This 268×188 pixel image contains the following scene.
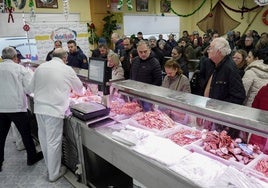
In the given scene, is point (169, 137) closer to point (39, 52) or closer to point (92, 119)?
point (92, 119)

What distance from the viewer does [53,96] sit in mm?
Result: 2654

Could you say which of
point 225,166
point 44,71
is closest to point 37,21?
point 44,71

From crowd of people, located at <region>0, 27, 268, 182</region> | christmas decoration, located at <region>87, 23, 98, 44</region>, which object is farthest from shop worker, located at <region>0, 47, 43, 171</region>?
christmas decoration, located at <region>87, 23, 98, 44</region>

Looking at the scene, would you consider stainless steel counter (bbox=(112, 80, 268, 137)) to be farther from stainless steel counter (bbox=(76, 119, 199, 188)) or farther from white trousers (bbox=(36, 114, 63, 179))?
white trousers (bbox=(36, 114, 63, 179))

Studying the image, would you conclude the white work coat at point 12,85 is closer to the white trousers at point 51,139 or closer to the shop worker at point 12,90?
the shop worker at point 12,90

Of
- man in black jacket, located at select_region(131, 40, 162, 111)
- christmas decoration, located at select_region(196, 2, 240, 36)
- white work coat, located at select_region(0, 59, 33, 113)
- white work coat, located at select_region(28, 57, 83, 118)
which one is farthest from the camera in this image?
christmas decoration, located at select_region(196, 2, 240, 36)

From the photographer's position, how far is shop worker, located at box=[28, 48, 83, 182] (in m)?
2.65

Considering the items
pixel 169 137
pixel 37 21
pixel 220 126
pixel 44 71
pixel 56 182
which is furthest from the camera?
pixel 37 21

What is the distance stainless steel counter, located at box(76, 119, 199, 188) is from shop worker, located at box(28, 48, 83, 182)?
1.26ft

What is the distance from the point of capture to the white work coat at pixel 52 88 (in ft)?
8.65

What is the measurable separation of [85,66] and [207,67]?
2.46m

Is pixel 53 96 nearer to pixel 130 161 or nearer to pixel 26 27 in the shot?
pixel 130 161

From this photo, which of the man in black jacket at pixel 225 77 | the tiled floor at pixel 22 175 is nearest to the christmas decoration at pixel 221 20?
the man in black jacket at pixel 225 77

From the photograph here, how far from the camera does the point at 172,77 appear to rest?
3.13 metres
